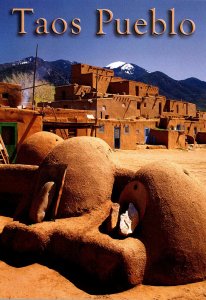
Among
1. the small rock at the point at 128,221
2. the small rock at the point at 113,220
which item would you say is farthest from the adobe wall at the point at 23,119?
the small rock at the point at 128,221

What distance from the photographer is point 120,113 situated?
34312mm

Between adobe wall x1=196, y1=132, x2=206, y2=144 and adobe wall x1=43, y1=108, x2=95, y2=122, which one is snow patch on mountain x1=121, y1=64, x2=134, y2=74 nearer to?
adobe wall x1=196, y1=132, x2=206, y2=144

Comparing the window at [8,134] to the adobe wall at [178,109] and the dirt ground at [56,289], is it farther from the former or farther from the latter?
the adobe wall at [178,109]

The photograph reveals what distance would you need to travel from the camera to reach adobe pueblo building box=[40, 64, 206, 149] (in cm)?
2558

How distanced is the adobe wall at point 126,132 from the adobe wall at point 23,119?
1079 centimetres

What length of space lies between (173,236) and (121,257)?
3.00 feet

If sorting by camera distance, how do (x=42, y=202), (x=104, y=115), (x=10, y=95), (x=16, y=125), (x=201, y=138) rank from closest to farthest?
1. (x=42, y=202)
2. (x=16, y=125)
3. (x=10, y=95)
4. (x=104, y=115)
5. (x=201, y=138)

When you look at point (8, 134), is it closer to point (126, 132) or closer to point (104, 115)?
point (126, 132)

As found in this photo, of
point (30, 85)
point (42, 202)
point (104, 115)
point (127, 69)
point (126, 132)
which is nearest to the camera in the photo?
point (42, 202)

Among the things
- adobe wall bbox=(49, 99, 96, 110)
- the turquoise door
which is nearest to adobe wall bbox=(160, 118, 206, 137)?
adobe wall bbox=(49, 99, 96, 110)

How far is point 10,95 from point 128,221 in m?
21.1

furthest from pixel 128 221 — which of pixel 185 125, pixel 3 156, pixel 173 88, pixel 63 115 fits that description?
pixel 173 88

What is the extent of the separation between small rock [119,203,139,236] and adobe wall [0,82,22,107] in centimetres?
2058

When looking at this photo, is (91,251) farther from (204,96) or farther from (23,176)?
(204,96)
